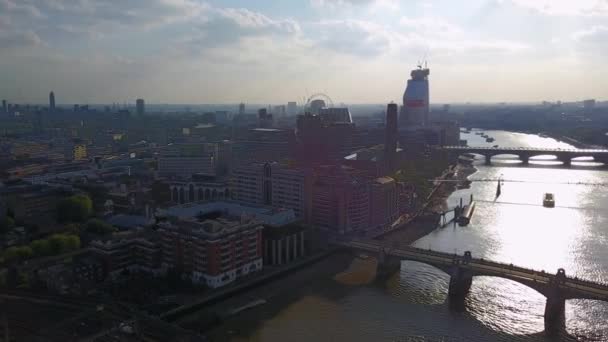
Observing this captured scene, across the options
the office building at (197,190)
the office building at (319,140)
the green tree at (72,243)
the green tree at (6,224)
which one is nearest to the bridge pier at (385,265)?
the green tree at (72,243)

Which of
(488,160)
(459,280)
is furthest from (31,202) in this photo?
(488,160)

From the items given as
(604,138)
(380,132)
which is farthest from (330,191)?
(604,138)

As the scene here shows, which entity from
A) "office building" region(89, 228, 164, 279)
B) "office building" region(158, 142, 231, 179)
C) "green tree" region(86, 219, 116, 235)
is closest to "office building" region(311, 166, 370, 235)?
"office building" region(89, 228, 164, 279)

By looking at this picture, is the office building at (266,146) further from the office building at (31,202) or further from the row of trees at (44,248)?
Result: the row of trees at (44,248)

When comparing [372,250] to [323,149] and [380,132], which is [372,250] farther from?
[380,132]

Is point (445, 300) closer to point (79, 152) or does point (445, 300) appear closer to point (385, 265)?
point (385, 265)

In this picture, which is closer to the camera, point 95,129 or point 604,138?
point 604,138
